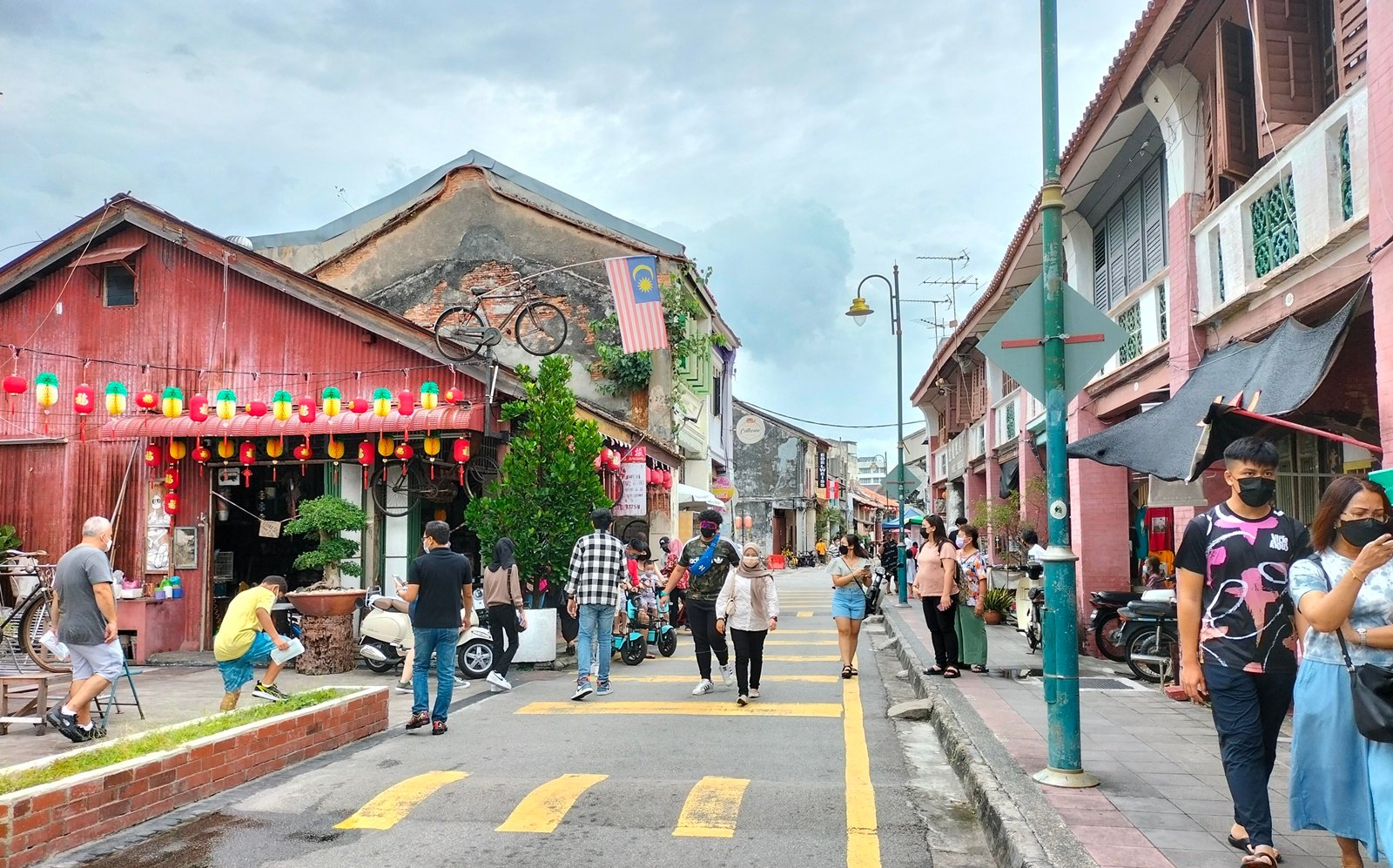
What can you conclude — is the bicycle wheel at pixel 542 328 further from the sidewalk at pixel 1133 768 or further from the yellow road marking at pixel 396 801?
the yellow road marking at pixel 396 801

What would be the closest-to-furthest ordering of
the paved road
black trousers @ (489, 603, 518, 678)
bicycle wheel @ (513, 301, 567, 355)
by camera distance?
the paved road < black trousers @ (489, 603, 518, 678) < bicycle wheel @ (513, 301, 567, 355)

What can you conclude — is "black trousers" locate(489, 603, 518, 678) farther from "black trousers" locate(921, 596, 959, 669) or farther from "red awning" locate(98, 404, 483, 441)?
"black trousers" locate(921, 596, 959, 669)

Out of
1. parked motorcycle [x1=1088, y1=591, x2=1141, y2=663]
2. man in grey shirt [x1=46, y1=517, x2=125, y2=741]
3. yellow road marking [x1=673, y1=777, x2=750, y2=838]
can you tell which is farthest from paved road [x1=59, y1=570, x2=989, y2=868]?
parked motorcycle [x1=1088, y1=591, x2=1141, y2=663]

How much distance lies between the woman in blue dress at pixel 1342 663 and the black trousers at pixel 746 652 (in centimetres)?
606

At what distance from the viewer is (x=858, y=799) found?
6367mm

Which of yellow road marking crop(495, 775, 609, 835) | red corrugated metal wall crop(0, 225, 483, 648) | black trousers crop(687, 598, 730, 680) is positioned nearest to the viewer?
yellow road marking crop(495, 775, 609, 835)

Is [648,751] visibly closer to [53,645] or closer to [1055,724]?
[1055,724]

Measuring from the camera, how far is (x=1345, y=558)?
427 centimetres

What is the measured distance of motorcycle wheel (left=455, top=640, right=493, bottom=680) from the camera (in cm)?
1195

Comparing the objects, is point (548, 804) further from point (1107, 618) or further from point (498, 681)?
point (1107, 618)

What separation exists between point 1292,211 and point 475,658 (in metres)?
9.26

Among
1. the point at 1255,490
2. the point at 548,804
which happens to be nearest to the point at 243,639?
the point at 548,804

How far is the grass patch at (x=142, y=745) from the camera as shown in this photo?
5.54 metres

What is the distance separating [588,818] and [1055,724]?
2764 millimetres
